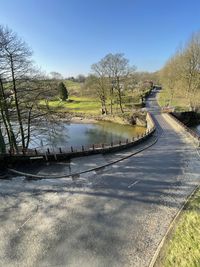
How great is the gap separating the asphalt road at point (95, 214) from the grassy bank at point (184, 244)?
46cm

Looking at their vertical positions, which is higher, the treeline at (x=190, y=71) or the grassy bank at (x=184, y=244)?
the treeline at (x=190, y=71)

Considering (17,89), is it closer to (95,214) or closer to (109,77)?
(95,214)

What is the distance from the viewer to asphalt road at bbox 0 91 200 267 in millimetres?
7703

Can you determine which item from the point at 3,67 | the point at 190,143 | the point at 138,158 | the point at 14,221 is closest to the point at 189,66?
the point at 190,143

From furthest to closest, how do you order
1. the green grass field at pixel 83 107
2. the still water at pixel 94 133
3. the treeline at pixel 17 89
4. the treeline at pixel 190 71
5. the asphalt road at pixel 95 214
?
the green grass field at pixel 83 107 < the treeline at pixel 190 71 < the still water at pixel 94 133 < the treeline at pixel 17 89 < the asphalt road at pixel 95 214

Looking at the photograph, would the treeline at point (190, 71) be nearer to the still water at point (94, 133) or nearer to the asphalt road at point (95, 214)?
the still water at point (94, 133)

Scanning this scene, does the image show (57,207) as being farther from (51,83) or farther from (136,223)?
(51,83)

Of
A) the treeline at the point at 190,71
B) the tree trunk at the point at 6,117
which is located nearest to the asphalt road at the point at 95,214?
the tree trunk at the point at 6,117

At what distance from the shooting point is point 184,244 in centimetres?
772

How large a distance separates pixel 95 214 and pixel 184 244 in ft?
13.6

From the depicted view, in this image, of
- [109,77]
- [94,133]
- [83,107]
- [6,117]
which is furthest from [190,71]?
[6,117]

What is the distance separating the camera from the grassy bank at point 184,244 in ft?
22.9

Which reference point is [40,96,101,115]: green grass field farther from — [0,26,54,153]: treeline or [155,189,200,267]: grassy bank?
[155,189,200,267]: grassy bank

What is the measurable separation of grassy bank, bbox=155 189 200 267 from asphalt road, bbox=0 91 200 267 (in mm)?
464
